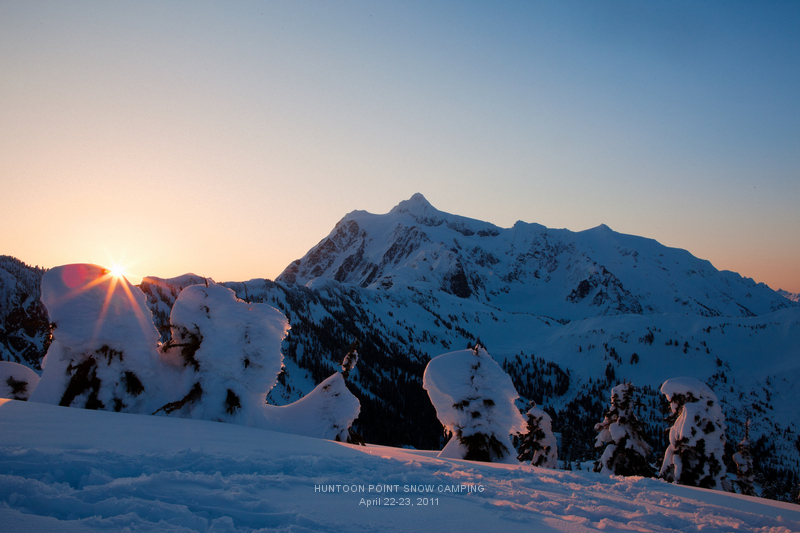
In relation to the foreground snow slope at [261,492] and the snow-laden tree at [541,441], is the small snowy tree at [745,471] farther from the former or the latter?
the foreground snow slope at [261,492]

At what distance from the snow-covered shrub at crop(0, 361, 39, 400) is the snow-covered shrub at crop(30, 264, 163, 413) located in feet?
21.9

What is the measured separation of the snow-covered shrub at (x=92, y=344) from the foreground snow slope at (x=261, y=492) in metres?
3.03

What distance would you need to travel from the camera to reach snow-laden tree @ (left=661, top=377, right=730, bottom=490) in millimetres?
24516

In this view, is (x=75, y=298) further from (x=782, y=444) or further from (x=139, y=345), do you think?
(x=782, y=444)

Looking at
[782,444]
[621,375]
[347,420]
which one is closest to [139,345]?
[347,420]

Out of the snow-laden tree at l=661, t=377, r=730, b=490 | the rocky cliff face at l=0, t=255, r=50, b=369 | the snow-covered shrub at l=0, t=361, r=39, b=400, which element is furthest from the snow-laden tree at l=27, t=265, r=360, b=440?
the rocky cliff face at l=0, t=255, r=50, b=369

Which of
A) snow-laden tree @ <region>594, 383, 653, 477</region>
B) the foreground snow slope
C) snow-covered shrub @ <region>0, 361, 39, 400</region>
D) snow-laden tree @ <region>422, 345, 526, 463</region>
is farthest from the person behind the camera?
snow-laden tree @ <region>594, 383, 653, 477</region>

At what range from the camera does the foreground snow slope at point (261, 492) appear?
4.68 meters

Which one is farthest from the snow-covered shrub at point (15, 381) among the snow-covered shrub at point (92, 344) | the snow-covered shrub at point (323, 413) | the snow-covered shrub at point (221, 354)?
the snow-covered shrub at point (323, 413)

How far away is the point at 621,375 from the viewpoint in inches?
7771

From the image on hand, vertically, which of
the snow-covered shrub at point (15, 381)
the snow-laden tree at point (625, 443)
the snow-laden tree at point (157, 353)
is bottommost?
the snow-laden tree at point (625, 443)

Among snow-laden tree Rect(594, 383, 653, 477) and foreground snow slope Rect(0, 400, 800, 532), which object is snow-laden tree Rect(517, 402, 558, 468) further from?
foreground snow slope Rect(0, 400, 800, 532)

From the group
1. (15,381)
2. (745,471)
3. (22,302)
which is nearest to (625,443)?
(745,471)

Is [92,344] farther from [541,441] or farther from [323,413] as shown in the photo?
[541,441]
